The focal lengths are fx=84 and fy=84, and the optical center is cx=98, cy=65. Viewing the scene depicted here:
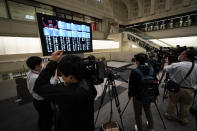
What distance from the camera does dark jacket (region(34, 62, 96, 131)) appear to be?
598 mm

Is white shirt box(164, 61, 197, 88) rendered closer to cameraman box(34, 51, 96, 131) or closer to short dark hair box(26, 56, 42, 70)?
cameraman box(34, 51, 96, 131)

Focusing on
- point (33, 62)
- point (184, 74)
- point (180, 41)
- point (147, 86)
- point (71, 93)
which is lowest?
point (147, 86)

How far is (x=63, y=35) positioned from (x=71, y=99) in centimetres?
246

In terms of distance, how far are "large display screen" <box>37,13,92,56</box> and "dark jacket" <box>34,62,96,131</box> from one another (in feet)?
6.53

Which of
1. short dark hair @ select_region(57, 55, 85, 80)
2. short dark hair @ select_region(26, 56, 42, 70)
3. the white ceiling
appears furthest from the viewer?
the white ceiling

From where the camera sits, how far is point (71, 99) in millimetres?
592

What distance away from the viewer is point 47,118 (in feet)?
4.38

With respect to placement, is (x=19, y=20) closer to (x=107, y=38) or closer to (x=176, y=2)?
(x=107, y=38)

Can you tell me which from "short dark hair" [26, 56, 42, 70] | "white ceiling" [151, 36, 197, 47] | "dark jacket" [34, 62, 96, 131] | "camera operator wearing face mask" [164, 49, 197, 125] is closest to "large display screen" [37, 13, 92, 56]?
"short dark hair" [26, 56, 42, 70]

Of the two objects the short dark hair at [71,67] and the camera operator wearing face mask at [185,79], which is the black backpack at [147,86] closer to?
the camera operator wearing face mask at [185,79]

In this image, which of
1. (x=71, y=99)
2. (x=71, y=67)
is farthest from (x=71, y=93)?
(x=71, y=67)

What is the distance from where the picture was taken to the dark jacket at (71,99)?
1.96 ft

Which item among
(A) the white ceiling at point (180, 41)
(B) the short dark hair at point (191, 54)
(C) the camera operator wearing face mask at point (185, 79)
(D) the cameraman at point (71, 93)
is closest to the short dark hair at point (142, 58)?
(C) the camera operator wearing face mask at point (185, 79)

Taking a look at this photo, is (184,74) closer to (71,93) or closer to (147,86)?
(147,86)
